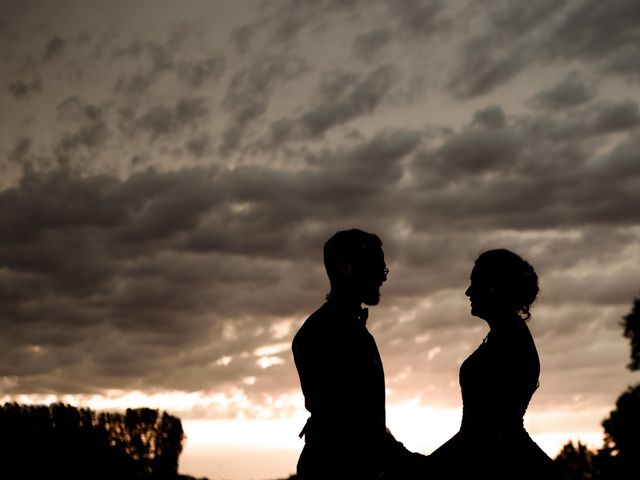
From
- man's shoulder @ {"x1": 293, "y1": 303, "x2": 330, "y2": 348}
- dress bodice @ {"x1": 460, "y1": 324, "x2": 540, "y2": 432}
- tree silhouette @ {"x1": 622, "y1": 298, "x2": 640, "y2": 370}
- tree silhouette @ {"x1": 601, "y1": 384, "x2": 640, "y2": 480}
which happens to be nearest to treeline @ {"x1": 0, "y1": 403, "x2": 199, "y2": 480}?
dress bodice @ {"x1": 460, "y1": 324, "x2": 540, "y2": 432}

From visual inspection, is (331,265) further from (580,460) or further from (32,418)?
(580,460)

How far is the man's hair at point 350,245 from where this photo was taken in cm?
787

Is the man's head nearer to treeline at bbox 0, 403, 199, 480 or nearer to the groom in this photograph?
the groom

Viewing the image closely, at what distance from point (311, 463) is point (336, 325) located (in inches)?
49.2

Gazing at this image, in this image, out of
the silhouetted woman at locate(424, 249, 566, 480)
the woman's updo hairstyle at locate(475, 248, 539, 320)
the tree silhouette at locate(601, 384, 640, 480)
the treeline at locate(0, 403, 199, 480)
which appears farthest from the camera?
the tree silhouette at locate(601, 384, 640, 480)

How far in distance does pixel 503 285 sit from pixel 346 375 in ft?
11.6

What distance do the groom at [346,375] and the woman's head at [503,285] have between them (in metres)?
2.77

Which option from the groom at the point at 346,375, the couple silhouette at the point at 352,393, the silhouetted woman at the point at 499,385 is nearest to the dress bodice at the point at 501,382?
the silhouetted woman at the point at 499,385

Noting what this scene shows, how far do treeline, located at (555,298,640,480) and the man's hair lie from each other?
45.1 meters

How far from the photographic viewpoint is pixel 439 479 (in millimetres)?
9148

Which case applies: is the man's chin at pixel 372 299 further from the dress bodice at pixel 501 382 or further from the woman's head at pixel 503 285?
the woman's head at pixel 503 285

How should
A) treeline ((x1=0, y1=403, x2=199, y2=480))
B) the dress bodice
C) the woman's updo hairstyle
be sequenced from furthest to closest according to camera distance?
treeline ((x1=0, y1=403, x2=199, y2=480))
the woman's updo hairstyle
the dress bodice

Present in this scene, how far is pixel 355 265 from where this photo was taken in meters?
7.91

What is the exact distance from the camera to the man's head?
7.88 metres
